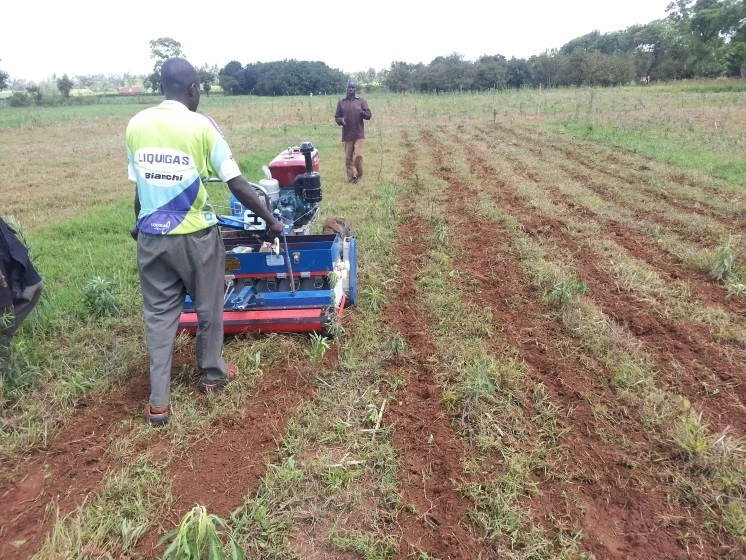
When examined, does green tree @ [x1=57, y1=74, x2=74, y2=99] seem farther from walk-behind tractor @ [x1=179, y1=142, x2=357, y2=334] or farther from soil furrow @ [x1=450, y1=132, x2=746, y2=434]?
soil furrow @ [x1=450, y1=132, x2=746, y2=434]

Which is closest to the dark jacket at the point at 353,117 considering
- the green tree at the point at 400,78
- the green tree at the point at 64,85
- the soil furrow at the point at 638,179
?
the soil furrow at the point at 638,179

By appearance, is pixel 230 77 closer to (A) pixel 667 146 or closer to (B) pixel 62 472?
(A) pixel 667 146

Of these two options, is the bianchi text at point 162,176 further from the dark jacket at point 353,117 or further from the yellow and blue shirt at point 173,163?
the dark jacket at point 353,117

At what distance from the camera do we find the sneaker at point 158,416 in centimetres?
304

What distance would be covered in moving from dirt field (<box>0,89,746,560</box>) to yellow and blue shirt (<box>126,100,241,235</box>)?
119cm

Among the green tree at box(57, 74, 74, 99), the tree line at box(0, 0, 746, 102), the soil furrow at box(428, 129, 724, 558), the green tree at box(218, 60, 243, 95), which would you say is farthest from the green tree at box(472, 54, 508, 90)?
A: the soil furrow at box(428, 129, 724, 558)

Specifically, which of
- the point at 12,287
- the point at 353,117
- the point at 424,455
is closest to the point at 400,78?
the point at 353,117

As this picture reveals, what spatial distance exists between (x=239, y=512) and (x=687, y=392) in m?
2.79

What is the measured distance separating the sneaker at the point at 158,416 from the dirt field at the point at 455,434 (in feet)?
0.25

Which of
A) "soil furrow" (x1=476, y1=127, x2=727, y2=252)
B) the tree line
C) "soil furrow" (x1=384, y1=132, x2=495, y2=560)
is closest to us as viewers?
"soil furrow" (x1=384, y1=132, x2=495, y2=560)

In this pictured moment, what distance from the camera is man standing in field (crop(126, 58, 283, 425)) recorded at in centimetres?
287

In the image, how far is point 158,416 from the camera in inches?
119

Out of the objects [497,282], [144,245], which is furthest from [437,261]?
[144,245]

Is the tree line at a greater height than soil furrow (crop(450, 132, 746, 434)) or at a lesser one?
greater
